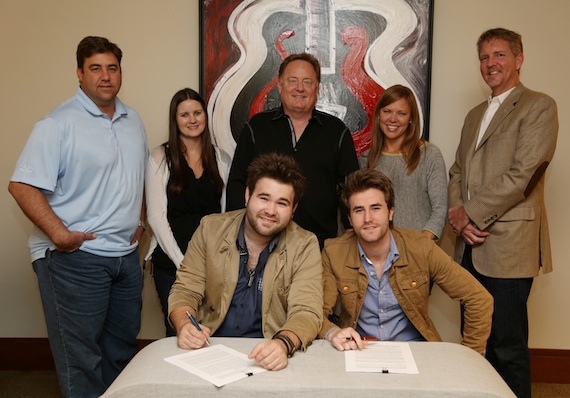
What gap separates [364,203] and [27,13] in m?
2.37

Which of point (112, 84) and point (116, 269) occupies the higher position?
point (112, 84)

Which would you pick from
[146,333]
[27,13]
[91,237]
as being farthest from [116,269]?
[27,13]

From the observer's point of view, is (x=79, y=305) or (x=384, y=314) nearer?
(x=384, y=314)

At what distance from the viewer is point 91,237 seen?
240cm

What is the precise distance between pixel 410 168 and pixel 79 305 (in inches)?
64.4

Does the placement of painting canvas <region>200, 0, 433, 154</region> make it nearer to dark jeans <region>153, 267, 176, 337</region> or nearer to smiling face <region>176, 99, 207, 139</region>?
smiling face <region>176, 99, 207, 139</region>

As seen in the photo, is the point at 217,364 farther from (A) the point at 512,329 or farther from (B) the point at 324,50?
(B) the point at 324,50

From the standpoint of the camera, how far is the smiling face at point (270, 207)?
205 cm

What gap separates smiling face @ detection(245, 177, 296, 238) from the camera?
205cm

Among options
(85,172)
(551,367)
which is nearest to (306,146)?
(85,172)

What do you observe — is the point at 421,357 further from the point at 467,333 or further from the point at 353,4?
the point at 353,4

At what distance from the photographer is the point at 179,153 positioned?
2738mm

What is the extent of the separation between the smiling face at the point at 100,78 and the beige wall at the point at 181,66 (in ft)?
2.67

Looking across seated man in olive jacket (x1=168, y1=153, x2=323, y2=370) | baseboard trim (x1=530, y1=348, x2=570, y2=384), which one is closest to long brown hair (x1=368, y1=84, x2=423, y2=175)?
seated man in olive jacket (x1=168, y1=153, x2=323, y2=370)
